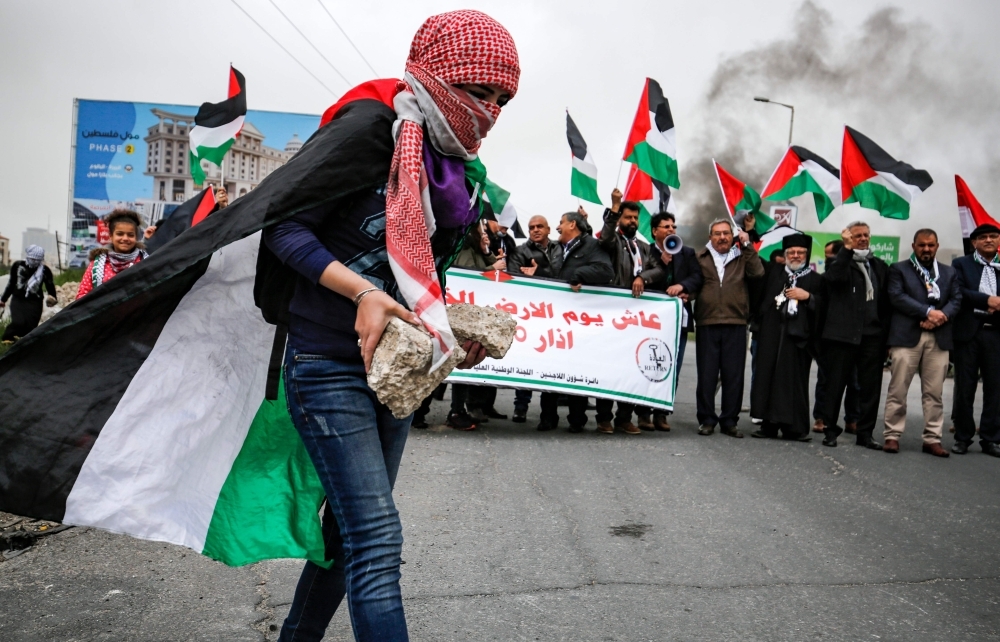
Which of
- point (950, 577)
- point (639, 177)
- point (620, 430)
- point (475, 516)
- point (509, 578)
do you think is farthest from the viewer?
point (639, 177)

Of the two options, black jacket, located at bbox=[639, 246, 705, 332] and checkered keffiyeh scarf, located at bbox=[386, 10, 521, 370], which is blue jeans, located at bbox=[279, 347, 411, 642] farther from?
black jacket, located at bbox=[639, 246, 705, 332]

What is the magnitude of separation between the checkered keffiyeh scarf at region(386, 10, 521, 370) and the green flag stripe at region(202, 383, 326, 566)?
0.79 m

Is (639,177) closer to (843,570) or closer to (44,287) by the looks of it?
(843,570)

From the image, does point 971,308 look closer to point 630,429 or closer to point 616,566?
point 630,429

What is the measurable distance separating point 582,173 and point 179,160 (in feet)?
96.1

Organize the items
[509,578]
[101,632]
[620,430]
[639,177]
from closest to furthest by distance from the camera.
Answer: [101,632] < [509,578] < [620,430] < [639,177]

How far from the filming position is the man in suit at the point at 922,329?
346 inches

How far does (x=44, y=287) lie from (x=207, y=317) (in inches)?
521

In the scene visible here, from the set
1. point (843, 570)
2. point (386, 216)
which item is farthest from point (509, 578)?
point (386, 216)

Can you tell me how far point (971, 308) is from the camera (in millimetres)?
9062

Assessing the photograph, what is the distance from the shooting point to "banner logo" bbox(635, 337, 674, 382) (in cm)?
942

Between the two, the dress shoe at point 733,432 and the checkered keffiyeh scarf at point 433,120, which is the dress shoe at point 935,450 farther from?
the checkered keffiyeh scarf at point 433,120

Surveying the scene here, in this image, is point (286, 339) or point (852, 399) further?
point (852, 399)

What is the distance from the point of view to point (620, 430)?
9352mm
